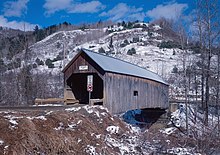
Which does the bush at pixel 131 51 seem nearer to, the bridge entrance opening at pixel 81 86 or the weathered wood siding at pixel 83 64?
the bridge entrance opening at pixel 81 86

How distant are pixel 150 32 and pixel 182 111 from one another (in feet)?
181

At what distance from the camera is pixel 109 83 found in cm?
1599

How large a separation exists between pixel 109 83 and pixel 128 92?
2.90 meters

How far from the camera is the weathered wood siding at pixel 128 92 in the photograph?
634 inches

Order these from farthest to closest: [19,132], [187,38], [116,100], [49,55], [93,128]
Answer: [49,55]
[187,38]
[116,100]
[93,128]
[19,132]

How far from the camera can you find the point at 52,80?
4356 centimetres

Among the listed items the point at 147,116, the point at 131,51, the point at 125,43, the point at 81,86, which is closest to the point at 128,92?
the point at 81,86

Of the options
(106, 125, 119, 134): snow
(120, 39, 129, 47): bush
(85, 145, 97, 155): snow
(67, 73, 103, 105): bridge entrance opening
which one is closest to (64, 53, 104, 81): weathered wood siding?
(67, 73, 103, 105): bridge entrance opening

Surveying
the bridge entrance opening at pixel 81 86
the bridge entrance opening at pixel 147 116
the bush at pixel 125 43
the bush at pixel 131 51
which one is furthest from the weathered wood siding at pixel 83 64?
the bush at pixel 125 43

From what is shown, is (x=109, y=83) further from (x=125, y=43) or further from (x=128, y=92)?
(x=125, y=43)

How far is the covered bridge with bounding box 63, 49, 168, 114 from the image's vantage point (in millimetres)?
15922

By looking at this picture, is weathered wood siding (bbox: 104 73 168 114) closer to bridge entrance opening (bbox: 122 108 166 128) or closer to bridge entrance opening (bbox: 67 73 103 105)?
bridge entrance opening (bbox: 67 73 103 105)

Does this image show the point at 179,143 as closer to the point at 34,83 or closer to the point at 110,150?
the point at 110,150

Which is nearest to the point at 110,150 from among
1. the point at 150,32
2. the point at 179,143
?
the point at 179,143
